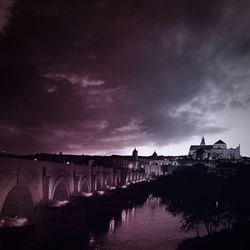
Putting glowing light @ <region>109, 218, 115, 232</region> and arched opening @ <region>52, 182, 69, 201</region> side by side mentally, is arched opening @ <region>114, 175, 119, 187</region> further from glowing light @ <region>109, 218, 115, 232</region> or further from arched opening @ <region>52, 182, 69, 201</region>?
arched opening @ <region>52, 182, 69, 201</region>

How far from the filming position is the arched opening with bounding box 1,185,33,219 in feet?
102

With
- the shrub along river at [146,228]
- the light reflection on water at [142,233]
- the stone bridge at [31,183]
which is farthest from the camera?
the light reflection on water at [142,233]

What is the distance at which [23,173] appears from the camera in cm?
2908

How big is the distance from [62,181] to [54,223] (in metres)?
9.55

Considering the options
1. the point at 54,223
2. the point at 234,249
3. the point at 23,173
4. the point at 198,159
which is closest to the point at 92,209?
the point at 54,223

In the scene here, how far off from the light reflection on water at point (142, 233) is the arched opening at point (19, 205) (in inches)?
291

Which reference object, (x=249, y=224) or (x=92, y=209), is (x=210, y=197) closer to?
(x=249, y=224)

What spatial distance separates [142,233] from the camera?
38.9 m

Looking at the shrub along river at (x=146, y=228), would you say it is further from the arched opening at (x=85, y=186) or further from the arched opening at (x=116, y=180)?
the arched opening at (x=116, y=180)

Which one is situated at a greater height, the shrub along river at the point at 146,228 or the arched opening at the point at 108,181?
the arched opening at the point at 108,181

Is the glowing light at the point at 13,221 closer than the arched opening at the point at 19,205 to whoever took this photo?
Yes

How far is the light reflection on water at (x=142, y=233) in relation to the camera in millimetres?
33109

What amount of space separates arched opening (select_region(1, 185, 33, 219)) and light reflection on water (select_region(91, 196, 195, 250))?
7.38 metres

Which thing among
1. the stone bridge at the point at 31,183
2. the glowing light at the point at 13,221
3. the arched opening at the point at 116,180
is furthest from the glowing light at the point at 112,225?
the arched opening at the point at 116,180
